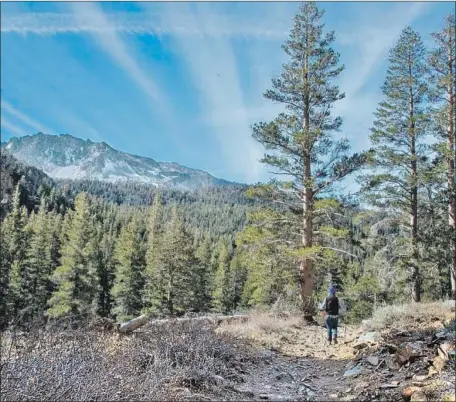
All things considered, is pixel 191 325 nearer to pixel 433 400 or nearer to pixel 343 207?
pixel 433 400

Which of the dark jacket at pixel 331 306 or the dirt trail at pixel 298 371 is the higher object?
the dark jacket at pixel 331 306

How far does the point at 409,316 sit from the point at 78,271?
93.0 ft

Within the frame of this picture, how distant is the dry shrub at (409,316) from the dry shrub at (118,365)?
16.2 feet

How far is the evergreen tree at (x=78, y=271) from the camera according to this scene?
33375 millimetres

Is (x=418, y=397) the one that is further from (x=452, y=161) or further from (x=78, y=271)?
(x=78, y=271)

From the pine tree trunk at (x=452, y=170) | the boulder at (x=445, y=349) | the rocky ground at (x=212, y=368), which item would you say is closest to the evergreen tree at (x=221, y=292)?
the pine tree trunk at (x=452, y=170)

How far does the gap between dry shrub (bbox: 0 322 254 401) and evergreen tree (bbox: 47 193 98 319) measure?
26.9 meters

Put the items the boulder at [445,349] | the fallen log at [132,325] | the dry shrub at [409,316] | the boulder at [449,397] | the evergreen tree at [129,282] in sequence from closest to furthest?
1. the boulder at [449,397]
2. the boulder at [445,349]
3. the fallen log at [132,325]
4. the dry shrub at [409,316]
5. the evergreen tree at [129,282]

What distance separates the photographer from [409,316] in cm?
1211

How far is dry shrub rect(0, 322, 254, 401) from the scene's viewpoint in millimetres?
4824

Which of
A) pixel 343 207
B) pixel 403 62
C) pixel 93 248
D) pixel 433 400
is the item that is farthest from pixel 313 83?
pixel 93 248

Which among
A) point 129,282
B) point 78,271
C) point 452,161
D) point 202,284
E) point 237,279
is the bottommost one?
point 129,282

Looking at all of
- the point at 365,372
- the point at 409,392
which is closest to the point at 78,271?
the point at 365,372

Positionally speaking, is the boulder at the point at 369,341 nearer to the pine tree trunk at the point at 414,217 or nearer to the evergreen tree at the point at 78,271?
the pine tree trunk at the point at 414,217
